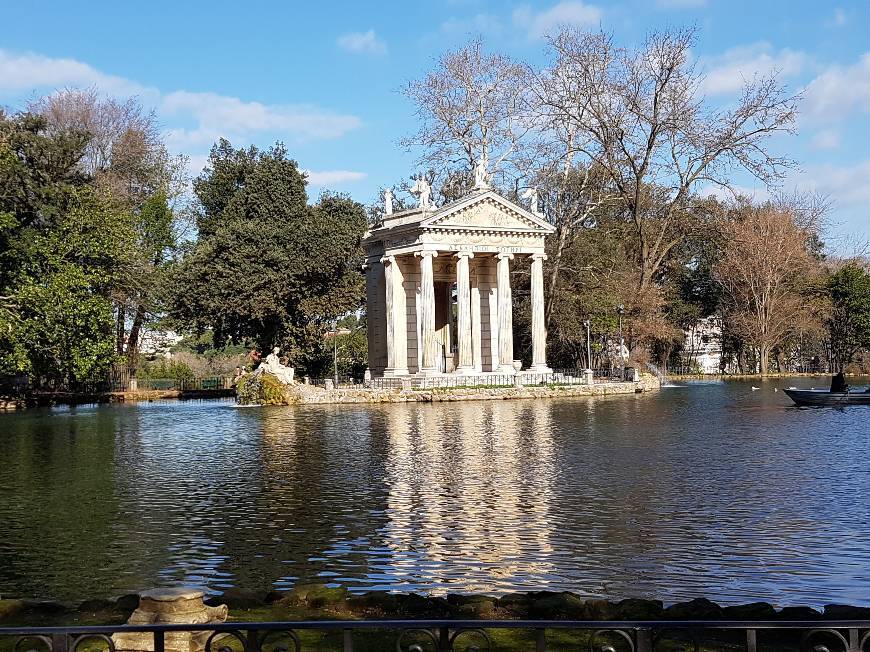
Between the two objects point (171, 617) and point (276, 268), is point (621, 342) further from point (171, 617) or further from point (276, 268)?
point (171, 617)

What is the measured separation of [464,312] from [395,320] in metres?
4.08

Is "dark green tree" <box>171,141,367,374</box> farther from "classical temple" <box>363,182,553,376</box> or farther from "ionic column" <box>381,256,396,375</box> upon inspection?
"ionic column" <box>381,256,396,375</box>

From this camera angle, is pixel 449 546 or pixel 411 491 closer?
pixel 449 546

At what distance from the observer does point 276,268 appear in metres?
62.5

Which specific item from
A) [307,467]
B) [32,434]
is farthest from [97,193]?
[307,467]

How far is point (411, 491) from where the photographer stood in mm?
18891

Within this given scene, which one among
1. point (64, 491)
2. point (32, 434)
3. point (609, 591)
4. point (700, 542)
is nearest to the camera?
point (609, 591)

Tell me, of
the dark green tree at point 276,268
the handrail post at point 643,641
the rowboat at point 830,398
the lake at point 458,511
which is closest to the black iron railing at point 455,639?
the handrail post at point 643,641

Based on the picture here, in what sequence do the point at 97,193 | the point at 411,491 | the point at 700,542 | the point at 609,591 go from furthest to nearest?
the point at 97,193 → the point at 411,491 → the point at 700,542 → the point at 609,591

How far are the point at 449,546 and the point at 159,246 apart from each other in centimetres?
6040

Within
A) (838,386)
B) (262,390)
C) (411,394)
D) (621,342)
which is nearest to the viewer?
(838,386)

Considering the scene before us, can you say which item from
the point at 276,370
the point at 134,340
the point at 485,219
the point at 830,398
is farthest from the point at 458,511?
the point at 134,340

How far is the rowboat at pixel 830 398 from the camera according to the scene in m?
40.3

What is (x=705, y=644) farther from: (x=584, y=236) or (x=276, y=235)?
(x=584, y=236)
